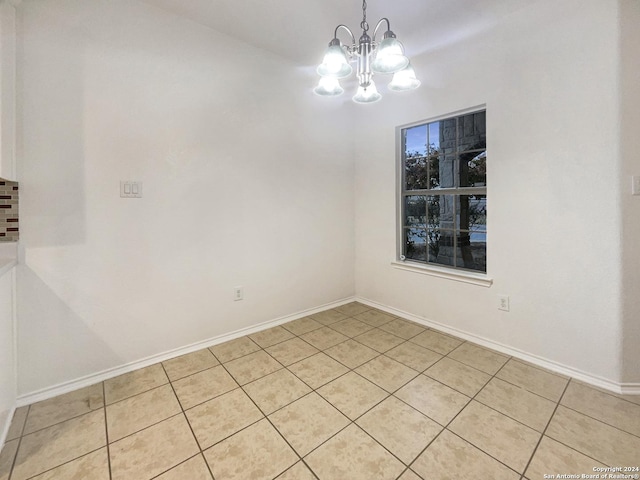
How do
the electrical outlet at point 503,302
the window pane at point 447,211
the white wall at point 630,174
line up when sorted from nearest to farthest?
the white wall at point 630,174
the electrical outlet at point 503,302
the window pane at point 447,211

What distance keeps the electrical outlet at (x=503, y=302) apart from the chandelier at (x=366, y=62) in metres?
1.71

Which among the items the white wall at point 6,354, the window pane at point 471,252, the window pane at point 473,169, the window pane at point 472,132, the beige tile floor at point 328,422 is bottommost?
the beige tile floor at point 328,422

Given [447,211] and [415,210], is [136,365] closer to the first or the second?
[415,210]

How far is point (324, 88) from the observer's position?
182 centimetres

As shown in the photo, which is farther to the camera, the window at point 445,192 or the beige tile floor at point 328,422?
the window at point 445,192

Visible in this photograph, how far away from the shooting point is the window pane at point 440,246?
2693 mm

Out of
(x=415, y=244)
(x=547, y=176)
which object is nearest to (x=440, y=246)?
(x=415, y=244)

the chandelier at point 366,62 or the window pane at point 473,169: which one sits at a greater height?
the chandelier at point 366,62

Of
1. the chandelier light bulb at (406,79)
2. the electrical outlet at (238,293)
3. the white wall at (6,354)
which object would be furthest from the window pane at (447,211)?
the white wall at (6,354)

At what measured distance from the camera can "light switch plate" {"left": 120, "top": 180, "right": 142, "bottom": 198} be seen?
1.94m

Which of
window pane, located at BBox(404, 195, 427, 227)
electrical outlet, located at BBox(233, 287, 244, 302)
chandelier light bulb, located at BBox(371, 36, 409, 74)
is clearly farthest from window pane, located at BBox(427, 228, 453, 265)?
electrical outlet, located at BBox(233, 287, 244, 302)

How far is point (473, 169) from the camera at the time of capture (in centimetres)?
246

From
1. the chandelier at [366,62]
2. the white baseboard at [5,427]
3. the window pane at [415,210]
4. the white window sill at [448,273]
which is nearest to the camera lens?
the white baseboard at [5,427]

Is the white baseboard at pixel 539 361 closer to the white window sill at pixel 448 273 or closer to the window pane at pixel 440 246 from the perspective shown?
the white window sill at pixel 448 273
